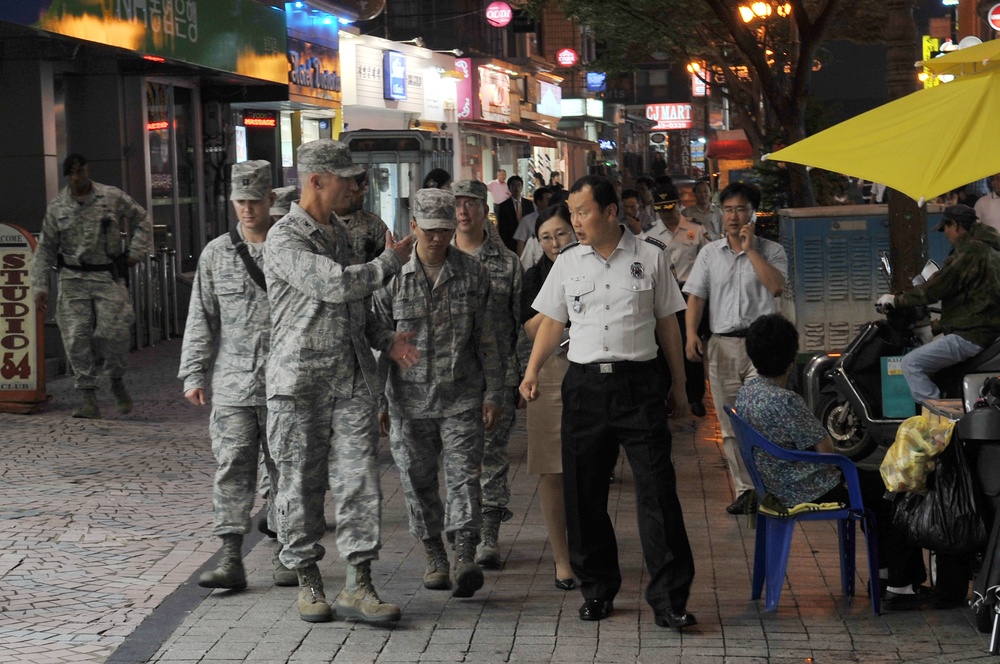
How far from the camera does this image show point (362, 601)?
6.16 m

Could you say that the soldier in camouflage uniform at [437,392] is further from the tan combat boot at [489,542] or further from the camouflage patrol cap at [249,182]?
the camouflage patrol cap at [249,182]

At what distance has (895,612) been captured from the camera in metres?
6.22

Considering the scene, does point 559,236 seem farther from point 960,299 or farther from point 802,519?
point 960,299

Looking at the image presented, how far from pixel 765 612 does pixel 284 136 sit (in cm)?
2003

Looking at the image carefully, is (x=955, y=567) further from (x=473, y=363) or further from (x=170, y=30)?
(x=170, y=30)

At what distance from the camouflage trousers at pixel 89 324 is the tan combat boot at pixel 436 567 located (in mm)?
5999

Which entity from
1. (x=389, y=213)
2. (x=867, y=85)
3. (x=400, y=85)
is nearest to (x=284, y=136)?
(x=389, y=213)

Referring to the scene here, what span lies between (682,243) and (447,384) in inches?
230

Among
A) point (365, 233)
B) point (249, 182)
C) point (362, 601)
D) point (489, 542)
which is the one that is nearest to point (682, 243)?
point (365, 233)

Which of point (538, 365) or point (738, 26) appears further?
point (738, 26)

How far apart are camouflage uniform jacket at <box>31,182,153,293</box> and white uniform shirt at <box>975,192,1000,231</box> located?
9217 millimetres

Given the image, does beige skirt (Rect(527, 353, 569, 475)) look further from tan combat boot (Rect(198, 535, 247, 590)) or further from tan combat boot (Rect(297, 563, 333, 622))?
tan combat boot (Rect(198, 535, 247, 590))

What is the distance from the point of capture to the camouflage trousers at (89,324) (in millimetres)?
11930

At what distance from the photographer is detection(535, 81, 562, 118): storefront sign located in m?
54.8
